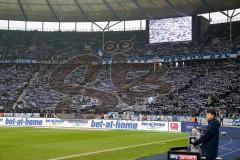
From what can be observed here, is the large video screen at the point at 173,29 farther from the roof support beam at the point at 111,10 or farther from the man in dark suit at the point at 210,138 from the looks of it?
the man in dark suit at the point at 210,138

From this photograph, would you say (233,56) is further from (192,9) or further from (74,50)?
(74,50)

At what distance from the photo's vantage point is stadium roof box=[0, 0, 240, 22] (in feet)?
222

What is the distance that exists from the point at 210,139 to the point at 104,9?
61303mm

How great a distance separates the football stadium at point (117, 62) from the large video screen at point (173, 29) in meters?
0.16

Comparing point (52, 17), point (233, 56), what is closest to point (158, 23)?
point (233, 56)

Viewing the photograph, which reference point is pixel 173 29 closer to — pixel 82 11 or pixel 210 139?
pixel 82 11

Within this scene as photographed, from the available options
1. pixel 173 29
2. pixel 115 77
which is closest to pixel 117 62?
pixel 115 77

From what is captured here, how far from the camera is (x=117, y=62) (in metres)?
77.6

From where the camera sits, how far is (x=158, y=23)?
73.8 meters

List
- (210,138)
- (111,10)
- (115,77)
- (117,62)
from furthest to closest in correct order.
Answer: (117,62), (115,77), (111,10), (210,138)

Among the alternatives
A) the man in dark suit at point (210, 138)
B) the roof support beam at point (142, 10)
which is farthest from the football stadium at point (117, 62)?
the man in dark suit at point (210, 138)

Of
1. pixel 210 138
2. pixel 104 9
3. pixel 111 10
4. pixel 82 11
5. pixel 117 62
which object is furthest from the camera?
pixel 117 62

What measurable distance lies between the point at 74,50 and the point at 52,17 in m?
7.83

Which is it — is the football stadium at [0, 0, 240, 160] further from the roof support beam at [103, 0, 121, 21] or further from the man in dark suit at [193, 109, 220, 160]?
the man in dark suit at [193, 109, 220, 160]
